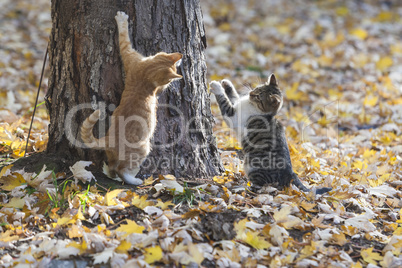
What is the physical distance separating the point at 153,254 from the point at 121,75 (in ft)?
5.09

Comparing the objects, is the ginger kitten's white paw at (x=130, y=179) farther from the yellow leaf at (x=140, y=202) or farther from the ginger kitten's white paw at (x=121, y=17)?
the ginger kitten's white paw at (x=121, y=17)

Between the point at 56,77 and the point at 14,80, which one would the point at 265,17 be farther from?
the point at 56,77

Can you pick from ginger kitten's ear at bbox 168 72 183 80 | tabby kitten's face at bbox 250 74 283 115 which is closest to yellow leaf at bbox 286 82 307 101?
tabby kitten's face at bbox 250 74 283 115

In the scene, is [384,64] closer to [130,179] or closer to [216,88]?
[216,88]

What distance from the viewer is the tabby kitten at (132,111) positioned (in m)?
3.05

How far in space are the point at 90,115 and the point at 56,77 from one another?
654 millimetres

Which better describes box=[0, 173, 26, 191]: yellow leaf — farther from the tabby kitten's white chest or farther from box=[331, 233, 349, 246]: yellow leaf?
box=[331, 233, 349, 246]: yellow leaf

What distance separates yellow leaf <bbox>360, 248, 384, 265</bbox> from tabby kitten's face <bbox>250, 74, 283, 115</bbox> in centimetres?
194

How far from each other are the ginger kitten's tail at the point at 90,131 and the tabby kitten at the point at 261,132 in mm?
1574

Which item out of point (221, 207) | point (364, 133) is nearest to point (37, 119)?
point (221, 207)

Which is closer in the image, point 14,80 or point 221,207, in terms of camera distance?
point 221,207

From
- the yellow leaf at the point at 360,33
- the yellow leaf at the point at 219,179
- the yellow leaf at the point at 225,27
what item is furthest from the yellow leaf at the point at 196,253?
the yellow leaf at the point at 360,33

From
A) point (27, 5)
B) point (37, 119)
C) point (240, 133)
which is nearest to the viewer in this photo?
point (240, 133)

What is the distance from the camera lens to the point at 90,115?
3.01 metres
